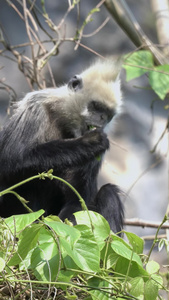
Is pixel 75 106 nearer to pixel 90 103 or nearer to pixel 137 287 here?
pixel 90 103

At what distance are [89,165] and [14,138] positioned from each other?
21.0 inches

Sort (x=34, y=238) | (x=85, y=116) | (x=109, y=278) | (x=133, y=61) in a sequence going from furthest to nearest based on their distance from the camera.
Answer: (x=133, y=61) < (x=85, y=116) < (x=109, y=278) < (x=34, y=238)

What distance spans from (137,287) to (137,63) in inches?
75.9

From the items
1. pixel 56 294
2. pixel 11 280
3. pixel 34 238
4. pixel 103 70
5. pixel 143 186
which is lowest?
pixel 143 186

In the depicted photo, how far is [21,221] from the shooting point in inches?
66.9

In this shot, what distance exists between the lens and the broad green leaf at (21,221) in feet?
5.47

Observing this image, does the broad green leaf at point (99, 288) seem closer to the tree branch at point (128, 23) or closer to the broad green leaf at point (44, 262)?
the broad green leaf at point (44, 262)

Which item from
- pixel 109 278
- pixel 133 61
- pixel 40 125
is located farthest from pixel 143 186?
pixel 109 278

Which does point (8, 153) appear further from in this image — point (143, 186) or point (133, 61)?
point (143, 186)

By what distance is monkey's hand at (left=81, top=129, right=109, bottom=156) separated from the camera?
2850 millimetres

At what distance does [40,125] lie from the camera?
2.96 metres

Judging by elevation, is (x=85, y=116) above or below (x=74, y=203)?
above

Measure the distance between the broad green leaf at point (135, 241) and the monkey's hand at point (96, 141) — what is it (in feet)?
3.23

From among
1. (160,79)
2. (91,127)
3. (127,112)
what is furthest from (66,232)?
(127,112)
